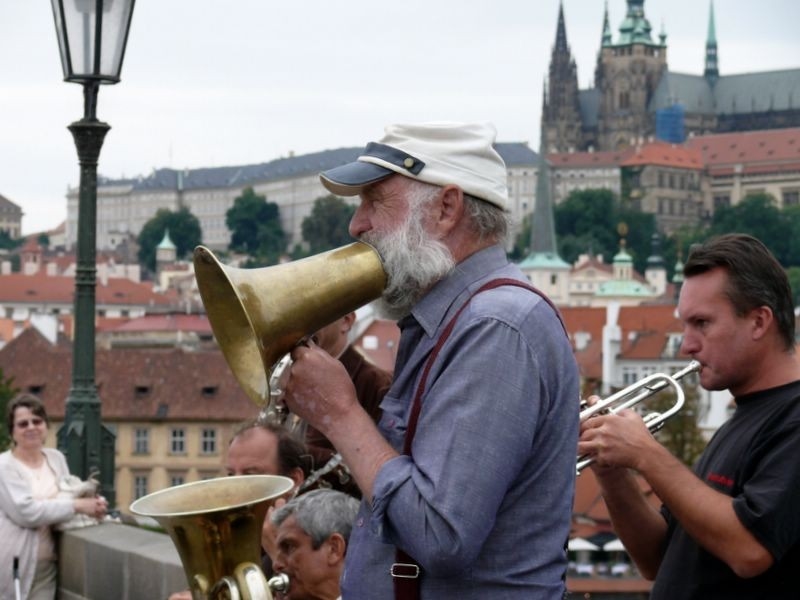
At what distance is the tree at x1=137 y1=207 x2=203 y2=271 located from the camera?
5974 inches

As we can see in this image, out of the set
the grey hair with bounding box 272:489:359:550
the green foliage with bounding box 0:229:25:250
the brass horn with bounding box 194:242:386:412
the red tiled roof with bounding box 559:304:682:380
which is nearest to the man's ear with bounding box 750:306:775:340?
the brass horn with bounding box 194:242:386:412

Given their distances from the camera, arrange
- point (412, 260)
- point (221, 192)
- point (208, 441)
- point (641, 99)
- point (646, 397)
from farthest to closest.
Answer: point (221, 192)
point (641, 99)
point (208, 441)
point (646, 397)
point (412, 260)

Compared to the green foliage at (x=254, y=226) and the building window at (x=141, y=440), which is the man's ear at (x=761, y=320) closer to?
the building window at (x=141, y=440)

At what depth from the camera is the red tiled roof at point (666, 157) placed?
142625 mm

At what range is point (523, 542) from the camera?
107 inches

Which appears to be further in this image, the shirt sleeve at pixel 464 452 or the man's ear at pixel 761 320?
the man's ear at pixel 761 320

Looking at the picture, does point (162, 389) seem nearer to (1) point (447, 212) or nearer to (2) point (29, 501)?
(2) point (29, 501)

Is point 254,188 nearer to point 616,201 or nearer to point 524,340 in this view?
point 616,201

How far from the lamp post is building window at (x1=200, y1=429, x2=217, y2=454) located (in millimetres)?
51261

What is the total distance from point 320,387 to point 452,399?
25cm

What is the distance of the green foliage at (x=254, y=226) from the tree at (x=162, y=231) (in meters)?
4.46

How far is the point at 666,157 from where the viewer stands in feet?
472

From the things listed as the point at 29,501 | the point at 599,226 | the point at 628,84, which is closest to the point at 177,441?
the point at 29,501

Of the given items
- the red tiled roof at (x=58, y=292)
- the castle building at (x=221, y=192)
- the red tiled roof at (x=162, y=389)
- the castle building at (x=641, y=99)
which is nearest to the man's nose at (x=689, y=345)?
the red tiled roof at (x=162, y=389)
